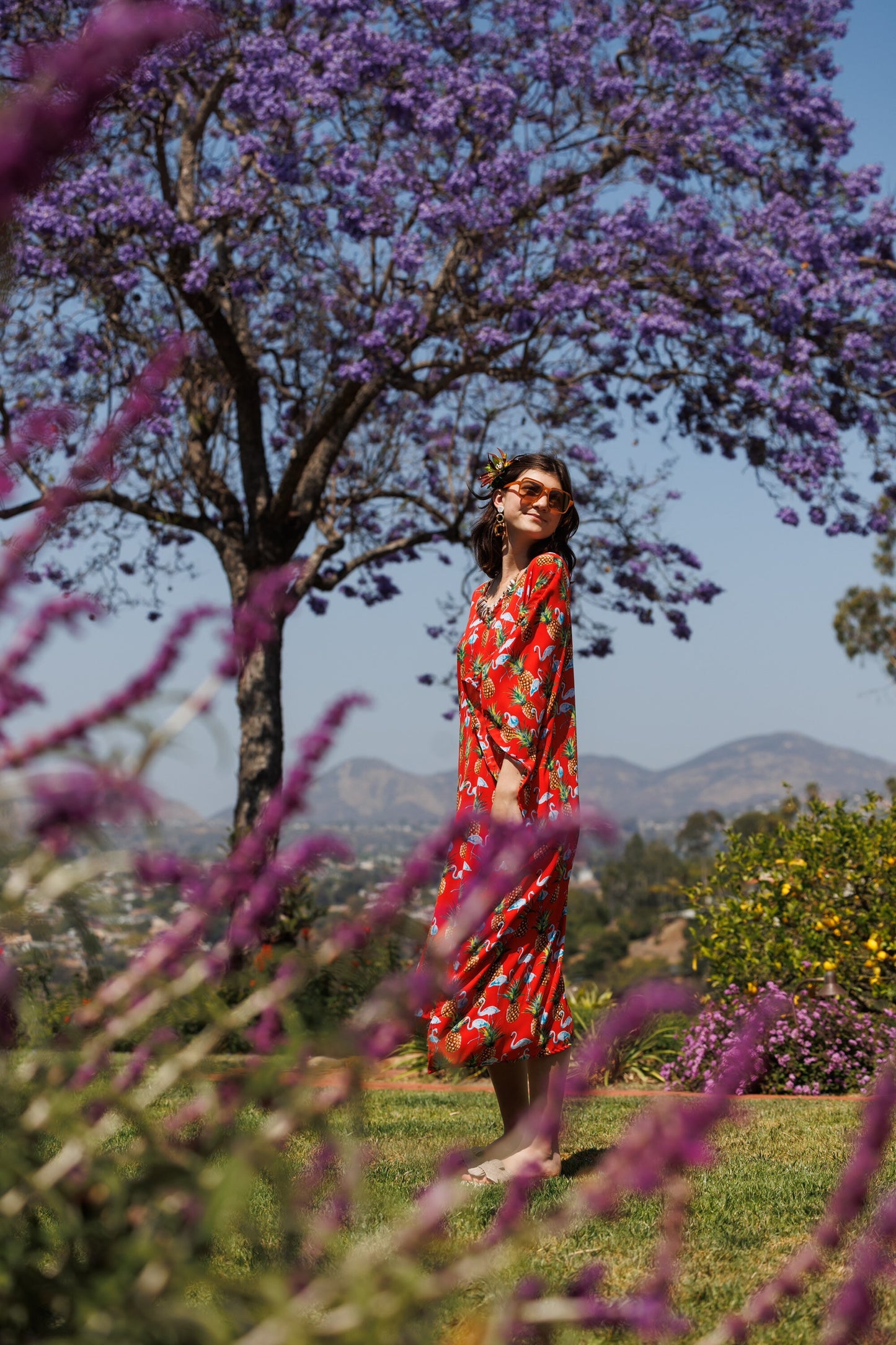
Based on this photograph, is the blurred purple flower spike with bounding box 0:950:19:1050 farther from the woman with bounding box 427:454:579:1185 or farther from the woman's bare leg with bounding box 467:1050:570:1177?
the woman's bare leg with bounding box 467:1050:570:1177

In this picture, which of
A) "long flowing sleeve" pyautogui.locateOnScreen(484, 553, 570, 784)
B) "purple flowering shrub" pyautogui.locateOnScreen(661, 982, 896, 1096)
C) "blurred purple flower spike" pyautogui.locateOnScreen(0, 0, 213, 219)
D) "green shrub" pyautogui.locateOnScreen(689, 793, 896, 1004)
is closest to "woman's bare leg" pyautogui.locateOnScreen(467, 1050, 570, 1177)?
"long flowing sleeve" pyautogui.locateOnScreen(484, 553, 570, 784)

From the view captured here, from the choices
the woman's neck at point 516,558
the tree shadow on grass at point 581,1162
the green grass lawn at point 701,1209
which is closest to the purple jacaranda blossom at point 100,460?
the green grass lawn at point 701,1209

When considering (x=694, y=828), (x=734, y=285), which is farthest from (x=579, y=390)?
(x=694, y=828)

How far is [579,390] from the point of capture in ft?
41.3

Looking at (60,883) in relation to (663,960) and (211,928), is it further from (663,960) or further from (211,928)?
(663,960)

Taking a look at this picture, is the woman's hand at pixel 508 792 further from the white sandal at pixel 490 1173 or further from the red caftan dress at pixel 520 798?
the white sandal at pixel 490 1173

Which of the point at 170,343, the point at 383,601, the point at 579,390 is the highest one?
the point at 579,390

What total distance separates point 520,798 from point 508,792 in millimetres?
43

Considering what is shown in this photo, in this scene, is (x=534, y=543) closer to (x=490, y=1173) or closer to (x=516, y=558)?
(x=516, y=558)

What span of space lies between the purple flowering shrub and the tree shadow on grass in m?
2.37

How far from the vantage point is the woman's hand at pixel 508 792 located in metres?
3.66

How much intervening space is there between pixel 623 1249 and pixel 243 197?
9.65 meters

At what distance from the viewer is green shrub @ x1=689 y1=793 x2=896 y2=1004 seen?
6.93m

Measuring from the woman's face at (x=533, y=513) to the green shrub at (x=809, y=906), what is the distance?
3.70 meters
